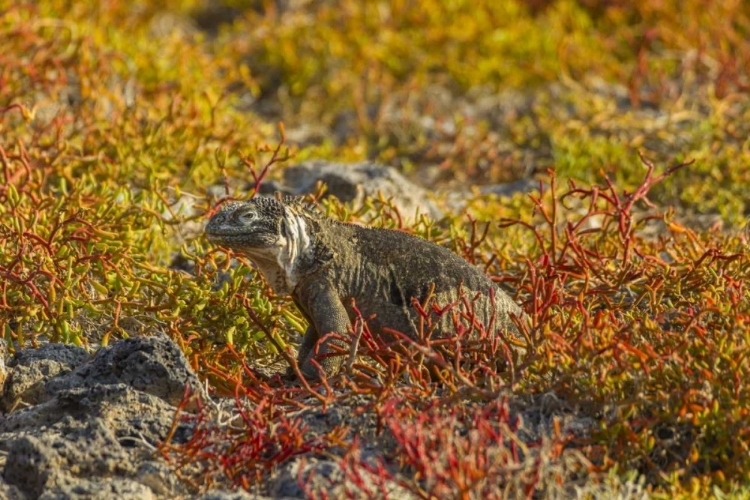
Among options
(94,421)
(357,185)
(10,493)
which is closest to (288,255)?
(94,421)

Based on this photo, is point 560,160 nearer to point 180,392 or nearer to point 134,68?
point 134,68

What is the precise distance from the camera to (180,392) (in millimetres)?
5914

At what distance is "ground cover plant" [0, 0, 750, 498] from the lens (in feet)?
17.7

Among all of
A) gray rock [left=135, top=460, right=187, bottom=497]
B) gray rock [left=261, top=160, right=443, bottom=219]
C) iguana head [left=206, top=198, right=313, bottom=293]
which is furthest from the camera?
gray rock [left=261, top=160, right=443, bottom=219]

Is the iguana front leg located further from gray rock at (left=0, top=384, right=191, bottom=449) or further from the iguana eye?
gray rock at (left=0, top=384, right=191, bottom=449)

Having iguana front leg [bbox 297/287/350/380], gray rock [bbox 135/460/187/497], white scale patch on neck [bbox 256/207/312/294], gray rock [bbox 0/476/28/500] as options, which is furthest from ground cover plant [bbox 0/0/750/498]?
gray rock [bbox 0/476/28/500]

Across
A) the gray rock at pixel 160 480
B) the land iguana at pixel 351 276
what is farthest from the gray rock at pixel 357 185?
the gray rock at pixel 160 480

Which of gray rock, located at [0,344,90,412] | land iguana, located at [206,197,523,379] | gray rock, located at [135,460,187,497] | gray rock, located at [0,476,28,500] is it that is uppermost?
land iguana, located at [206,197,523,379]

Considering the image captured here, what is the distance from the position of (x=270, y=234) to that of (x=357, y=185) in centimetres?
270

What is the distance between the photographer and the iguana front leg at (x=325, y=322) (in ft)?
20.1

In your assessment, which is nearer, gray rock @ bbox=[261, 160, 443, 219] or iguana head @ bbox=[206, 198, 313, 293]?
iguana head @ bbox=[206, 198, 313, 293]

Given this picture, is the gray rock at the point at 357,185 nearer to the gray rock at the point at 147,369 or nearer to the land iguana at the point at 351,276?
the land iguana at the point at 351,276

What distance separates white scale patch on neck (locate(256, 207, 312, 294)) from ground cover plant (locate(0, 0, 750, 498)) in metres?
0.43

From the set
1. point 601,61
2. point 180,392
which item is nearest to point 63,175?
point 180,392
